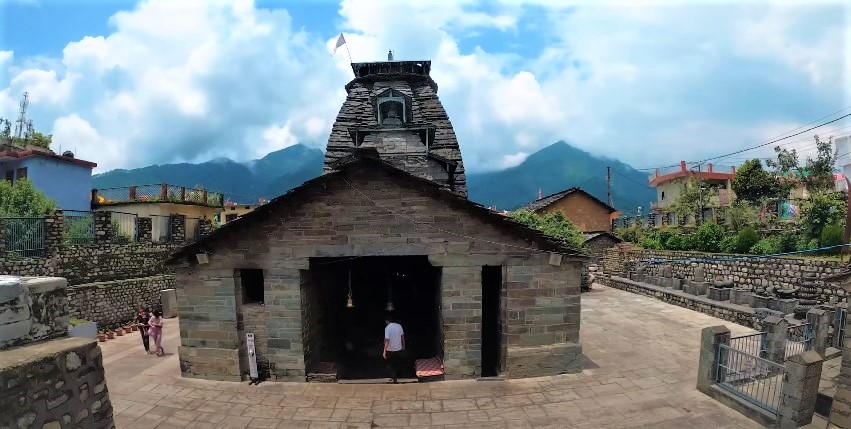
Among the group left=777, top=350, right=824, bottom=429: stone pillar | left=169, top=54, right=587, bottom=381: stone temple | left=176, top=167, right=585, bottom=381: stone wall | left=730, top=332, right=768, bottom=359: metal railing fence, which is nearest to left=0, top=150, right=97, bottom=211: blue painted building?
left=169, top=54, right=587, bottom=381: stone temple

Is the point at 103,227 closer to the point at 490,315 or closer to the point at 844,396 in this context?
the point at 490,315

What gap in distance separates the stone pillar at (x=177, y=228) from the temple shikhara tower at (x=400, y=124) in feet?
30.9

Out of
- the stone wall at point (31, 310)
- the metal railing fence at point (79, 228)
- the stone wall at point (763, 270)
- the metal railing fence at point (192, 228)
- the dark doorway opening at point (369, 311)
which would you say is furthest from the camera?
the metal railing fence at point (192, 228)

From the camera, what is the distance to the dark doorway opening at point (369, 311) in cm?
1180

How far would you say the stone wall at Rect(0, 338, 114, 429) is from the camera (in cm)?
374

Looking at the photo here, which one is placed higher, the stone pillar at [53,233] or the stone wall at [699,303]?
the stone pillar at [53,233]

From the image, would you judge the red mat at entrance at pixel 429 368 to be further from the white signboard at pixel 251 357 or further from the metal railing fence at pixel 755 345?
the metal railing fence at pixel 755 345

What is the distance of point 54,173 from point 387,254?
87.5ft

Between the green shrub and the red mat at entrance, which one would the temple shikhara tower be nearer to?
the red mat at entrance

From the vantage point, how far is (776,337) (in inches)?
406

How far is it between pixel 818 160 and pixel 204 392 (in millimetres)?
34750

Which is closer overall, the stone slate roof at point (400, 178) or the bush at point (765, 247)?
the stone slate roof at point (400, 178)

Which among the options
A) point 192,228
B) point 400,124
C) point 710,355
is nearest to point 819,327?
point 710,355

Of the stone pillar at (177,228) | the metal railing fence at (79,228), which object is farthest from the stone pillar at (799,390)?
the stone pillar at (177,228)
